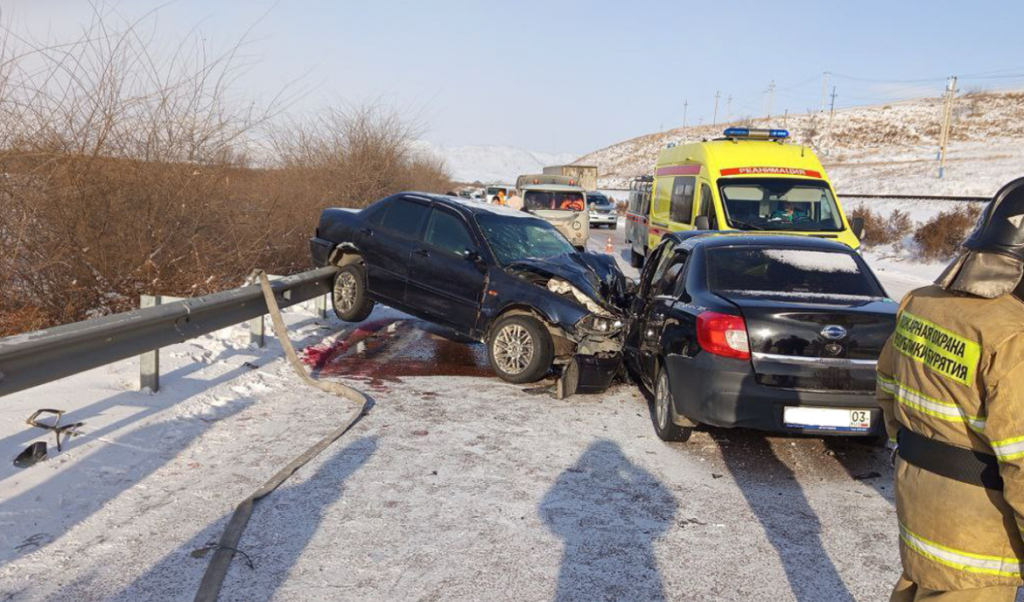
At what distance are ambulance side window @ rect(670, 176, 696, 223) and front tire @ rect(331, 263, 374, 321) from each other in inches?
228

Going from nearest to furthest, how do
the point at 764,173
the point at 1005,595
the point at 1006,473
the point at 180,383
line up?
the point at 1006,473 < the point at 1005,595 < the point at 180,383 < the point at 764,173

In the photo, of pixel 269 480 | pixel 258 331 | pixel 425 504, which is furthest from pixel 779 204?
pixel 269 480

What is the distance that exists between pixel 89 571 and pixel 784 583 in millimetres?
3130

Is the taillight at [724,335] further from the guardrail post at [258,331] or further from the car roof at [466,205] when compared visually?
the guardrail post at [258,331]

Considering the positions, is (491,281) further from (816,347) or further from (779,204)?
(779,204)

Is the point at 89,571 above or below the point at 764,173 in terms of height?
below

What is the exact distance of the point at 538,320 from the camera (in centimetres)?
789

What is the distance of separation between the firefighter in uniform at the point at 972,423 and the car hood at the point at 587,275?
18.4 ft

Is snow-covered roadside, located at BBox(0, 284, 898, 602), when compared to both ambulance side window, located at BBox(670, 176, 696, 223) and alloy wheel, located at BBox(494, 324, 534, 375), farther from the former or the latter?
ambulance side window, located at BBox(670, 176, 696, 223)

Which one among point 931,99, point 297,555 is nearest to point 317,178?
point 297,555

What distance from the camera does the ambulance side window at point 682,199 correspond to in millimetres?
13500

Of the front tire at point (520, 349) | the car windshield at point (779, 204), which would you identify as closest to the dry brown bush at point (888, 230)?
the car windshield at point (779, 204)

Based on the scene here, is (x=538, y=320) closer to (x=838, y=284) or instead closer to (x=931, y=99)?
(x=838, y=284)

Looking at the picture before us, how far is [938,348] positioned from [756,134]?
12.5m
